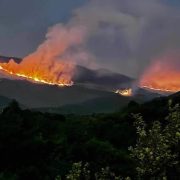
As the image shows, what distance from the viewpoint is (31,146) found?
40.2m

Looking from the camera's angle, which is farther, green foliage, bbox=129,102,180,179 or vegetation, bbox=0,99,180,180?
vegetation, bbox=0,99,180,180

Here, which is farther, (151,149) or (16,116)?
(16,116)

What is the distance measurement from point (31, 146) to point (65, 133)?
1230cm

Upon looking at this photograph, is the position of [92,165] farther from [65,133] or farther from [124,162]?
[65,133]

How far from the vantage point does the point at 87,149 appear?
44.2m

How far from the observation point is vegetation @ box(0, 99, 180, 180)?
12680mm

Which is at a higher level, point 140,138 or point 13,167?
point 140,138

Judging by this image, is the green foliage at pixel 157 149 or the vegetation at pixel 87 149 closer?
the green foliage at pixel 157 149

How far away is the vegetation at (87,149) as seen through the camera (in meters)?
12.7

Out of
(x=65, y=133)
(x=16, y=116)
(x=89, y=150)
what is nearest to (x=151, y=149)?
(x=89, y=150)

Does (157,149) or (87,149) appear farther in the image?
(87,149)

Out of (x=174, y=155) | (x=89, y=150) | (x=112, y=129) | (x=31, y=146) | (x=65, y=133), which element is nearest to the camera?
(x=174, y=155)

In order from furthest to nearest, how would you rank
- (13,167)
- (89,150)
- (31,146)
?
(89,150) < (31,146) < (13,167)

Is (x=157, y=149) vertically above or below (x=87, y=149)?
above
